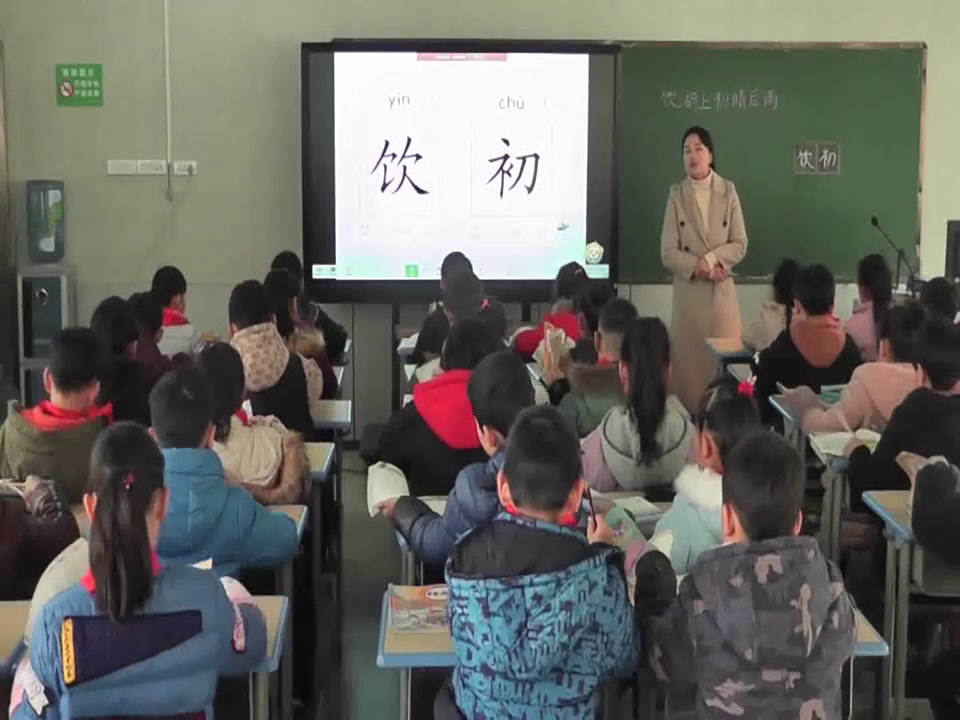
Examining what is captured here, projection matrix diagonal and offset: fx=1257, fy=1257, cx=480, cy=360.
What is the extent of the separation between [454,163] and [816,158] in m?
2.01

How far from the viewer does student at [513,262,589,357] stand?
204 inches

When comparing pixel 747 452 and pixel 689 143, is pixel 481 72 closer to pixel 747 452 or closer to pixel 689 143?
pixel 689 143

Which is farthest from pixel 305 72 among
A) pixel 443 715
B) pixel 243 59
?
pixel 443 715

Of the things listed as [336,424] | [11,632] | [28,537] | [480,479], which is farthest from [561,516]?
[336,424]

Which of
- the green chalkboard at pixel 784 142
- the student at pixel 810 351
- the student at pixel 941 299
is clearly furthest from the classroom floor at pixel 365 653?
the green chalkboard at pixel 784 142

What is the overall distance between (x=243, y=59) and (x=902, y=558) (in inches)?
183

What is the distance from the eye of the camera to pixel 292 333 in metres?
4.93

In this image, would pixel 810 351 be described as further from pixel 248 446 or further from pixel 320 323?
pixel 248 446

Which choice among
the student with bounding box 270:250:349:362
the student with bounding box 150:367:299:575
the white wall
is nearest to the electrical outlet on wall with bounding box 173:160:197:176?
the white wall

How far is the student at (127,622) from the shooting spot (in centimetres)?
198

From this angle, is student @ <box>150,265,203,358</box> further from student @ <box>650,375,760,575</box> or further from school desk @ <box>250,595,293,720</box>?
student @ <box>650,375,760,575</box>

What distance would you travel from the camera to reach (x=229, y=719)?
2.68 m

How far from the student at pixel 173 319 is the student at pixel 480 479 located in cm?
264

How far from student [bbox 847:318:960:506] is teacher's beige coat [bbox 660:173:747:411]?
303 centimetres
